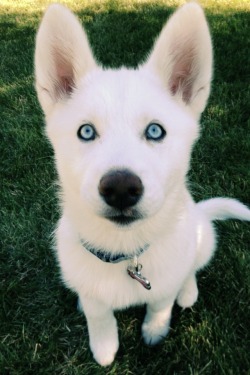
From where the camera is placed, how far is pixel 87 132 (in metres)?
2.05

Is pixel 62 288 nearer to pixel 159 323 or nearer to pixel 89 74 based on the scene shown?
pixel 159 323

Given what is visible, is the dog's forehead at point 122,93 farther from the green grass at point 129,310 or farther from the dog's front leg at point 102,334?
the green grass at point 129,310

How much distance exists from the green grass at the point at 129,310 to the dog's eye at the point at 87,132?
4.45 ft

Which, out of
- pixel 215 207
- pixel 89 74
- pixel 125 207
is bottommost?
pixel 215 207

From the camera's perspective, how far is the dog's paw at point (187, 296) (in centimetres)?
287

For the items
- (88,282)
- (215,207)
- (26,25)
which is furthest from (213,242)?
(26,25)

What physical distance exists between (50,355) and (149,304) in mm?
668

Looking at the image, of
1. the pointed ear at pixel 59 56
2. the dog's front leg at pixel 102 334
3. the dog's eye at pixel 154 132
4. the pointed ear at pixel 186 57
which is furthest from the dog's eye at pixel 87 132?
the dog's front leg at pixel 102 334

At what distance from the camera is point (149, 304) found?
8.55ft

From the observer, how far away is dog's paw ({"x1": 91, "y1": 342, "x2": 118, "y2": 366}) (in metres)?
2.62

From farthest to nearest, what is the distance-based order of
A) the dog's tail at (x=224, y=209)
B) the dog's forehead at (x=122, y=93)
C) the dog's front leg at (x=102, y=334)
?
the dog's tail at (x=224, y=209) → the dog's front leg at (x=102, y=334) → the dog's forehead at (x=122, y=93)

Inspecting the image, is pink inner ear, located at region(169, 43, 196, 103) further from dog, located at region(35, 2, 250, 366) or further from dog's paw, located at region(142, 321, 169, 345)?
dog's paw, located at region(142, 321, 169, 345)

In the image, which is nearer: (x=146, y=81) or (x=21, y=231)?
(x=146, y=81)

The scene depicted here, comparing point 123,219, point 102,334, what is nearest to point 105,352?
point 102,334
